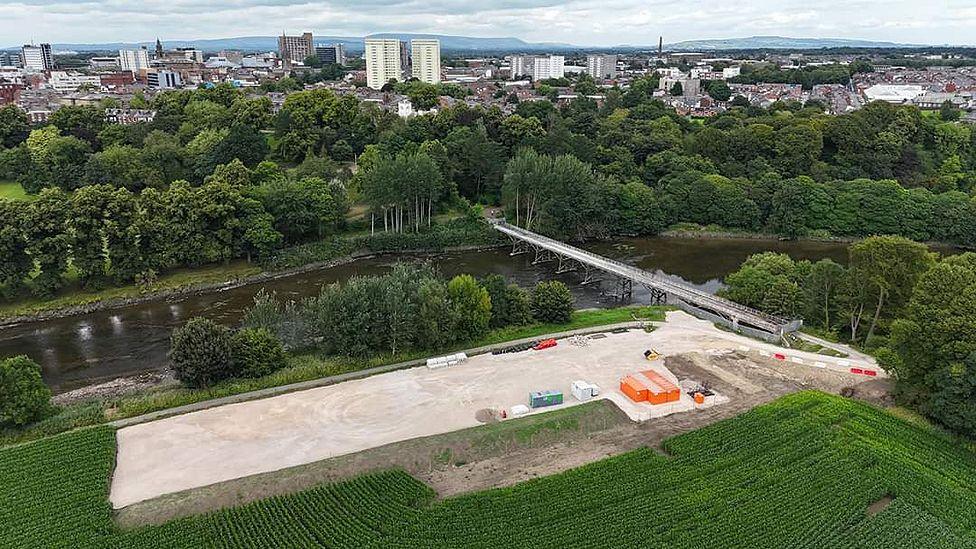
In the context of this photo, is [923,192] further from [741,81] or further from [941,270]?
[741,81]

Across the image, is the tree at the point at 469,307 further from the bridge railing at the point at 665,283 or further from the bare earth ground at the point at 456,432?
the bridge railing at the point at 665,283

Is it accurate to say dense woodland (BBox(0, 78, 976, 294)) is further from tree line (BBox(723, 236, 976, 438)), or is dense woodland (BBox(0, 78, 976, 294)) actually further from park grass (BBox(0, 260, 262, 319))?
tree line (BBox(723, 236, 976, 438))

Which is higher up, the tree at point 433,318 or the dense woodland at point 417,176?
the dense woodland at point 417,176

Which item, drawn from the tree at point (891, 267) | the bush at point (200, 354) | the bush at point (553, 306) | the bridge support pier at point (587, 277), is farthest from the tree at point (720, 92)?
the bush at point (200, 354)

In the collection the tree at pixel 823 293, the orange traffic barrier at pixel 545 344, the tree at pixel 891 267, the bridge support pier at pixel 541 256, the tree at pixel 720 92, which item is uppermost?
the tree at pixel 720 92

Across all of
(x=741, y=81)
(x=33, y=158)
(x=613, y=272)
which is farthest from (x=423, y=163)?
(x=741, y=81)

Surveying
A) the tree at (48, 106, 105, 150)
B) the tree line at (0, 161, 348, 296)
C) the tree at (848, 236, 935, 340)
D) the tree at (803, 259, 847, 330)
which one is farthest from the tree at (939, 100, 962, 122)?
the tree at (48, 106, 105, 150)
